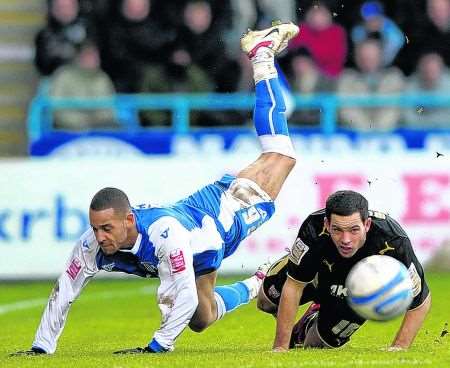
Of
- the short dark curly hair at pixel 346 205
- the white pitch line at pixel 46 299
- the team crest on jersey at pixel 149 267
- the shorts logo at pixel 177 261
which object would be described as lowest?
the white pitch line at pixel 46 299

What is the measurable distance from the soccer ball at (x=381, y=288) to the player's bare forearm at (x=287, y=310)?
50cm

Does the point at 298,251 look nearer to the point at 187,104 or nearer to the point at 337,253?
the point at 337,253

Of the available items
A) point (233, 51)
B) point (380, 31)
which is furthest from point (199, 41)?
point (380, 31)

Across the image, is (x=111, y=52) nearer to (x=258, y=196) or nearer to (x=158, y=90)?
(x=158, y=90)

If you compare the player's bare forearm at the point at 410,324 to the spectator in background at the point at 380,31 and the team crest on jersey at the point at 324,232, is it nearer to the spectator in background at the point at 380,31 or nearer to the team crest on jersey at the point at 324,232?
the team crest on jersey at the point at 324,232

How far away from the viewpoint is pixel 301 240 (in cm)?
975

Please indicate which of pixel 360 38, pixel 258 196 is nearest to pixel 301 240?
pixel 258 196

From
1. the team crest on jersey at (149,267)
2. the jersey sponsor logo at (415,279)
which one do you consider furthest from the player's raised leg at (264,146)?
the jersey sponsor logo at (415,279)

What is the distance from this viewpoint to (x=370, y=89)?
1955 cm

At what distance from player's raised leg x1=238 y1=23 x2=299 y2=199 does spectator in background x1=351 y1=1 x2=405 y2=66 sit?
6673 mm

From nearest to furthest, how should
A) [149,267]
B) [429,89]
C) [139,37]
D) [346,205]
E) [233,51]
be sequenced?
[346,205]
[149,267]
[139,37]
[233,51]
[429,89]

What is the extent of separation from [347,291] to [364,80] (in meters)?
10.1

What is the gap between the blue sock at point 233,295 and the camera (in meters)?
11.3

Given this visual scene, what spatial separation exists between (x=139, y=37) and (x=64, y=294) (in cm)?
890
